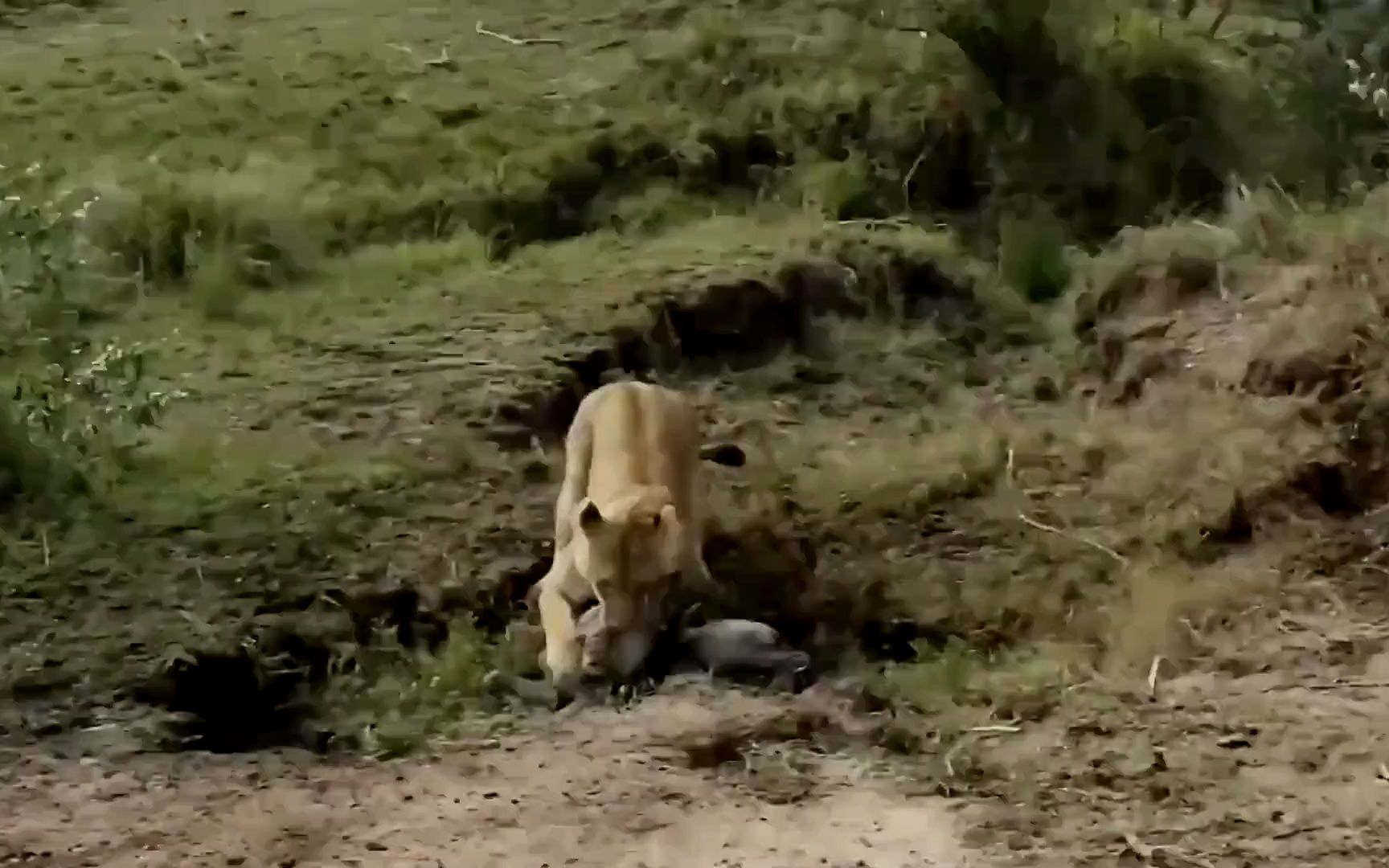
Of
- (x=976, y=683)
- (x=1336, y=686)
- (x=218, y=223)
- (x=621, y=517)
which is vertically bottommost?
(x=976, y=683)

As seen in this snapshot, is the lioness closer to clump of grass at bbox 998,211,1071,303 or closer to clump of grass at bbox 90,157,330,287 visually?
clump of grass at bbox 90,157,330,287

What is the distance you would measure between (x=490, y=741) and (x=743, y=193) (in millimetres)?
3530

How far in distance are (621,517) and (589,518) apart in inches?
3.3

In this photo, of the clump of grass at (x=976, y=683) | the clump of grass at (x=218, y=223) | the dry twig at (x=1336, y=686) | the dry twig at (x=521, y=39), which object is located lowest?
the clump of grass at (x=976, y=683)

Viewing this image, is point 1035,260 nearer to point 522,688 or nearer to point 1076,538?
point 1076,538

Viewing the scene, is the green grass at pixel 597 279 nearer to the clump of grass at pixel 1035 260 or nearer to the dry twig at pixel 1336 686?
the clump of grass at pixel 1035 260

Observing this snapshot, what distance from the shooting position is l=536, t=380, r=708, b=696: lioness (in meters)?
3.59

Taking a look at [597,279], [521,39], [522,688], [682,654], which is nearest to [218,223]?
[597,279]

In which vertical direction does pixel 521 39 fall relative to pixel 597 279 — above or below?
above

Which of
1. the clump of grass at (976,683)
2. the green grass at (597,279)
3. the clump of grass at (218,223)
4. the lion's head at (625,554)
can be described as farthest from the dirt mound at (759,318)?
the clump of grass at (976,683)

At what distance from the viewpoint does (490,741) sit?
130 inches

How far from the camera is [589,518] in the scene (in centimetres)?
360

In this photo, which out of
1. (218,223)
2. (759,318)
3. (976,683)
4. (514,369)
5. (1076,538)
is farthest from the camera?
(218,223)

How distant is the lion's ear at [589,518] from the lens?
3598mm
